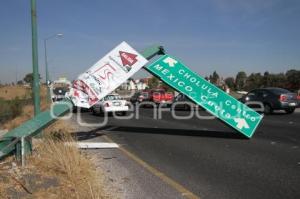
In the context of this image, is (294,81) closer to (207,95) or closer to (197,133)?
(197,133)

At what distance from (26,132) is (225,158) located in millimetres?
4521

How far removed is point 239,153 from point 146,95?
3294 centimetres

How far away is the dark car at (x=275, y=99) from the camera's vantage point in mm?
23198

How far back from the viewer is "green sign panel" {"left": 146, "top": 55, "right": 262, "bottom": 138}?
1302 cm

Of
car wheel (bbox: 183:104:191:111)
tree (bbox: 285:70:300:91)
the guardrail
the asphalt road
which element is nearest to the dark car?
the asphalt road

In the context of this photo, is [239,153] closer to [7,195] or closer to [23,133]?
[23,133]

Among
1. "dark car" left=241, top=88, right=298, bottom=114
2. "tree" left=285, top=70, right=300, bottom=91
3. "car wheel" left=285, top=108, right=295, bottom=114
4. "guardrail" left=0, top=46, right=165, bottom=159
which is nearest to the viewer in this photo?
"guardrail" left=0, top=46, right=165, bottom=159

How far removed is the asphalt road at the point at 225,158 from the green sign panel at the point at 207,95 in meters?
0.56

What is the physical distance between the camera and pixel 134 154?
10.8 metres

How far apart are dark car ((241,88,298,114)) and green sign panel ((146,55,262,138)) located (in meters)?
10.8

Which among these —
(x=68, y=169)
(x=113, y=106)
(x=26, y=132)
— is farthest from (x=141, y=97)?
(x=68, y=169)

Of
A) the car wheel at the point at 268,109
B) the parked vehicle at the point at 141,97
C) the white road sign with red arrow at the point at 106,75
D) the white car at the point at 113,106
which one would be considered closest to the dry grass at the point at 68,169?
the white road sign with red arrow at the point at 106,75

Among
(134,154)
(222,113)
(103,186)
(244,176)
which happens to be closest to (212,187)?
(244,176)

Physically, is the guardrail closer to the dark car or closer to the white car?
the dark car
